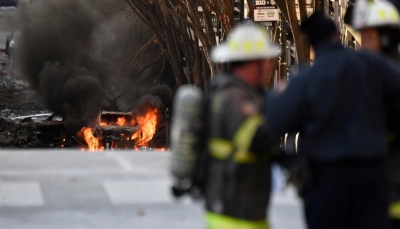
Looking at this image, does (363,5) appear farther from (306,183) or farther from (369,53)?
(306,183)

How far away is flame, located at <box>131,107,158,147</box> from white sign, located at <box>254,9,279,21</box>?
1414 centimetres

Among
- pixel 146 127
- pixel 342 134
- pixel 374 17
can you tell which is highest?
pixel 374 17

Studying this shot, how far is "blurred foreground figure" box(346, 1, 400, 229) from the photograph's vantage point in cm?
453

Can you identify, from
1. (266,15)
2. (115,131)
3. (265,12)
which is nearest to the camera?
(266,15)

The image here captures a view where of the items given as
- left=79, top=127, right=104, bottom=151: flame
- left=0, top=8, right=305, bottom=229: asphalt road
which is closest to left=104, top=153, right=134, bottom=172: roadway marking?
left=0, top=8, right=305, bottom=229: asphalt road

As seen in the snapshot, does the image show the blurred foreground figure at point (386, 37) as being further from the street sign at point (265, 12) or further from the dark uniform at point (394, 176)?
the street sign at point (265, 12)

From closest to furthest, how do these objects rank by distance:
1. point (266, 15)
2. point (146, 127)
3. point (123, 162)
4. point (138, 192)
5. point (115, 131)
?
1. point (138, 192)
2. point (123, 162)
3. point (266, 15)
4. point (115, 131)
5. point (146, 127)

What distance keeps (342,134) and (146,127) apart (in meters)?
41.9

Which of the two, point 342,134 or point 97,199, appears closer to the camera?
point 342,134

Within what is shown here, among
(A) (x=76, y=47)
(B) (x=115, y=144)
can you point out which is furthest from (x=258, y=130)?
(A) (x=76, y=47)

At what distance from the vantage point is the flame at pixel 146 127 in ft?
136

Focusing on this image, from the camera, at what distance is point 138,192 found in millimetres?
8523

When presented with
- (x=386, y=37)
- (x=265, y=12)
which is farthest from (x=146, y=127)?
(x=386, y=37)

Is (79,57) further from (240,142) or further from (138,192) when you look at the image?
(240,142)
